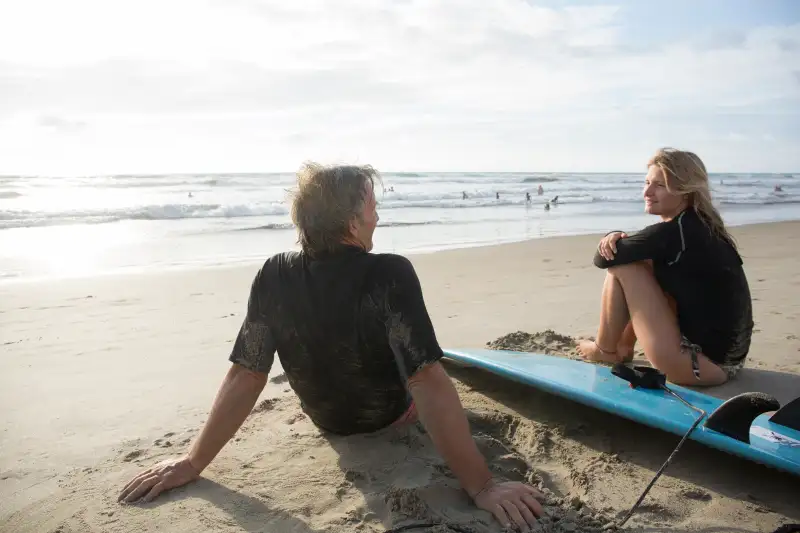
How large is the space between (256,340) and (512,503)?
1224mm

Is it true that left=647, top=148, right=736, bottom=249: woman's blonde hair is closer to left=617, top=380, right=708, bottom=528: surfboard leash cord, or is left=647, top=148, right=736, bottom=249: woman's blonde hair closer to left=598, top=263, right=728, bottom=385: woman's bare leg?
left=598, top=263, right=728, bottom=385: woman's bare leg

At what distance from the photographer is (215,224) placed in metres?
16.2

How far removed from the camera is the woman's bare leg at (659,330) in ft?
11.7

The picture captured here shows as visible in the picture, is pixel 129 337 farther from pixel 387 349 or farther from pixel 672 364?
pixel 672 364

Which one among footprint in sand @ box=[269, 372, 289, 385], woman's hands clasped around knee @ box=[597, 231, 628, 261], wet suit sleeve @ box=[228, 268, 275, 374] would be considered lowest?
footprint in sand @ box=[269, 372, 289, 385]

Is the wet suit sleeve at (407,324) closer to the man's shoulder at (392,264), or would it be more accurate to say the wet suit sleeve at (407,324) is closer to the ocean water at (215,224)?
the man's shoulder at (392,264)

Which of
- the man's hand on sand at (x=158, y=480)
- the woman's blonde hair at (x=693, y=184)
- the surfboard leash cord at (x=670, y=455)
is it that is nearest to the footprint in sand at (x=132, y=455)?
the man's hand on sand at (x=158, y=480)

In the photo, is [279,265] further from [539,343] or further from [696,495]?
[539,343]

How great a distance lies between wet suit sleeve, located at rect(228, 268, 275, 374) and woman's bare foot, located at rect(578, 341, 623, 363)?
2.36m

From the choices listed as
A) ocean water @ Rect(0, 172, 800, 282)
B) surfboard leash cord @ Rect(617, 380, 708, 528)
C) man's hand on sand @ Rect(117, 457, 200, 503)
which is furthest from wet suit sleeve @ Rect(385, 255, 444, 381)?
man's hand on sand @ Rect(117, 457, 200, 503)

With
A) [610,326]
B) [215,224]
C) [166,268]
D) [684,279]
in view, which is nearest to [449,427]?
[684,279]

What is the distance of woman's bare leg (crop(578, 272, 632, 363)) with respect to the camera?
153 inches

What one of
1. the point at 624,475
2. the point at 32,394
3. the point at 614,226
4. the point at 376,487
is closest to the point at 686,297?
the point at 624,475

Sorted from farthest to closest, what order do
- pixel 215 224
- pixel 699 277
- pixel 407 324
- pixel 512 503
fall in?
pixel 215 224, pixel 699 277, pixel 407 324, pixel 512 503
